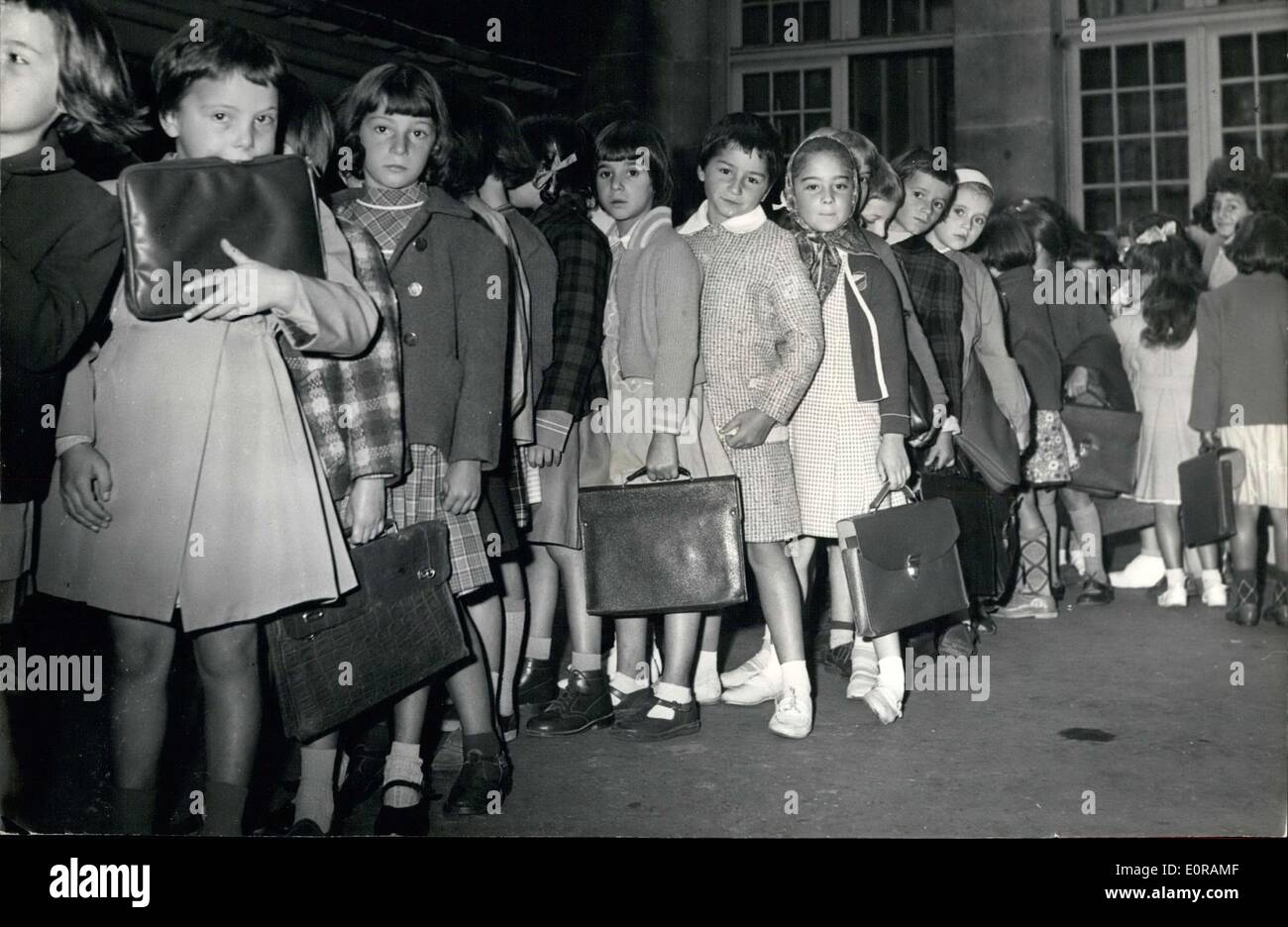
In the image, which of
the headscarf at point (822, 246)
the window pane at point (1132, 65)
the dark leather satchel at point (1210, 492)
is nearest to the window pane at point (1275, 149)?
the window pane at point (1132, 65)

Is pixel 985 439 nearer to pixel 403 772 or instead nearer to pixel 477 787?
pixel 477 787

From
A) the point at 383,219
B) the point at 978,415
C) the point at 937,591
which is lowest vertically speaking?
the point at 937,591

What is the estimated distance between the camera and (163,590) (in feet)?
9.44

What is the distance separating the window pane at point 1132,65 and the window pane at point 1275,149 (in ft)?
3.03

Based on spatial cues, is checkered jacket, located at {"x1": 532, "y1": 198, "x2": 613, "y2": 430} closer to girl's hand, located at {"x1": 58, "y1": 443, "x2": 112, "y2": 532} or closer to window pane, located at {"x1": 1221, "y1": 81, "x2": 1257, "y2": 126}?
girl's hand, located at {"x1": 58, "y1": 443, "x2": 112, "y2": 532}

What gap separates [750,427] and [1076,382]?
2.78 metres

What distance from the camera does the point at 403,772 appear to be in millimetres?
3412

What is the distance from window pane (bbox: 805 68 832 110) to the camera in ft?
32.3

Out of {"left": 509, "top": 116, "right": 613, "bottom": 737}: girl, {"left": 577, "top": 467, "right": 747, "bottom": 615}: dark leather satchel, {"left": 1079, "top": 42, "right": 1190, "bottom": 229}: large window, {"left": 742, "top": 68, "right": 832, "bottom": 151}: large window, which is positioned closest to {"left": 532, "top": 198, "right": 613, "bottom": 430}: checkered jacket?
{"left": 509, "top": 116, "right": 613, "bottom": 737}: girl

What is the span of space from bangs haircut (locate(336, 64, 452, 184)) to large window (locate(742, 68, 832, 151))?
21.8 feet

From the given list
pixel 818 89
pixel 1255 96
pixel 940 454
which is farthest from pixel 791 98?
pixel 940 454
